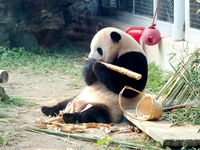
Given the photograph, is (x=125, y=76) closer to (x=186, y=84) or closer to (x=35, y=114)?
(x=186, y=84)

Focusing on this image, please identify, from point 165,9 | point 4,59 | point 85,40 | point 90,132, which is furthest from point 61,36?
point 90,132

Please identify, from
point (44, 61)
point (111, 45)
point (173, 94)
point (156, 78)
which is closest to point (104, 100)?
point (111, 45)

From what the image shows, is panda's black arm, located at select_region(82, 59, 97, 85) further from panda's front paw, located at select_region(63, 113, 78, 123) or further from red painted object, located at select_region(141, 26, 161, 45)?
red painted object, located at select_region(141, 26, 161, 45)

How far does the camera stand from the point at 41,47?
A: 1154cm

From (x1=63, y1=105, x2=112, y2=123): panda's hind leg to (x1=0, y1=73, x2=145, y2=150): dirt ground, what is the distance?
27cm

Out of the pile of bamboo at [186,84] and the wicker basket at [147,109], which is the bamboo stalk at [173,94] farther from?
the wicker basket at [147,109]

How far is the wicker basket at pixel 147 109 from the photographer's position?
5.09 meters

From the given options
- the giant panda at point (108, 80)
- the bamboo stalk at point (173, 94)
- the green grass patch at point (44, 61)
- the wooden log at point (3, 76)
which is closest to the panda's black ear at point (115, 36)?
the giant panda at point (108, 80)

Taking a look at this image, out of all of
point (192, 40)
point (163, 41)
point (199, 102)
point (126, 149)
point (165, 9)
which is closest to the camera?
point (126, 149)

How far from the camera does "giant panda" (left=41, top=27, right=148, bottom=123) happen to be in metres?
5.60

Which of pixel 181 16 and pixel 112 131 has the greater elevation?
pixel 181 16

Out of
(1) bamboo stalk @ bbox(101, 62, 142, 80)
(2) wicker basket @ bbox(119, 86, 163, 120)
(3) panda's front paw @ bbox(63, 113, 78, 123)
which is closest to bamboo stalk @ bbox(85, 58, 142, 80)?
(1) bamboo stalk @ bbox(101, 62, 142, 80)

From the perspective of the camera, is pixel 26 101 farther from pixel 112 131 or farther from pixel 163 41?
pixel 163 41

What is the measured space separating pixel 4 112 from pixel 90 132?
123 centimetres
